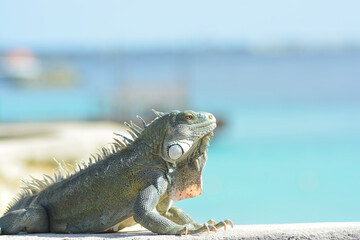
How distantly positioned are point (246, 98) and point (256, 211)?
4327cm

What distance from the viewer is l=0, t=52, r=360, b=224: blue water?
14023mm

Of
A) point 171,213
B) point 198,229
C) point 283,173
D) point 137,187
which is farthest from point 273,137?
point 198,229

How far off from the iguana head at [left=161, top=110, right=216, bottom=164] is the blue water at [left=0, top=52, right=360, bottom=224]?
8.43m

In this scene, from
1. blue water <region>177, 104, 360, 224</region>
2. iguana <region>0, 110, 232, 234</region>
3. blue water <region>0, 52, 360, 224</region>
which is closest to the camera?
iguana <region>0, 110, 232, 234</region>

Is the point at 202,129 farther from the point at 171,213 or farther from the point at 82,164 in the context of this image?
the point at 82,164

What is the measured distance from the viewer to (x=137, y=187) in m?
4.03

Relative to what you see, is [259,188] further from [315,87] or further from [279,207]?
[315,87]

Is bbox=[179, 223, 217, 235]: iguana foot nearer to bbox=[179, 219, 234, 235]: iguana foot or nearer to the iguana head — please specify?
bbox=[179, 219, 234, 235]: iguana foot

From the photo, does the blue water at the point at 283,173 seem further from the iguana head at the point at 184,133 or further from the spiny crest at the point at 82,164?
the iguana head at the point at 184,133

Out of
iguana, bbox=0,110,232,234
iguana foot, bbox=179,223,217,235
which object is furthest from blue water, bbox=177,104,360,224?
iguana foot, bbox=179,223,217,235

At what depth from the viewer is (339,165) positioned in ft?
68.1

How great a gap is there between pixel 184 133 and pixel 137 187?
1.55ft

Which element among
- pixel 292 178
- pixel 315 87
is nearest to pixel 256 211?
pixel 292 178

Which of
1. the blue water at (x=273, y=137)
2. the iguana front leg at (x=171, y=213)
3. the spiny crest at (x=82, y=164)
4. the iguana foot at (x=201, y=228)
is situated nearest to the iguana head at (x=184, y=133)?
the spiny crest at (x=82, y=164)
